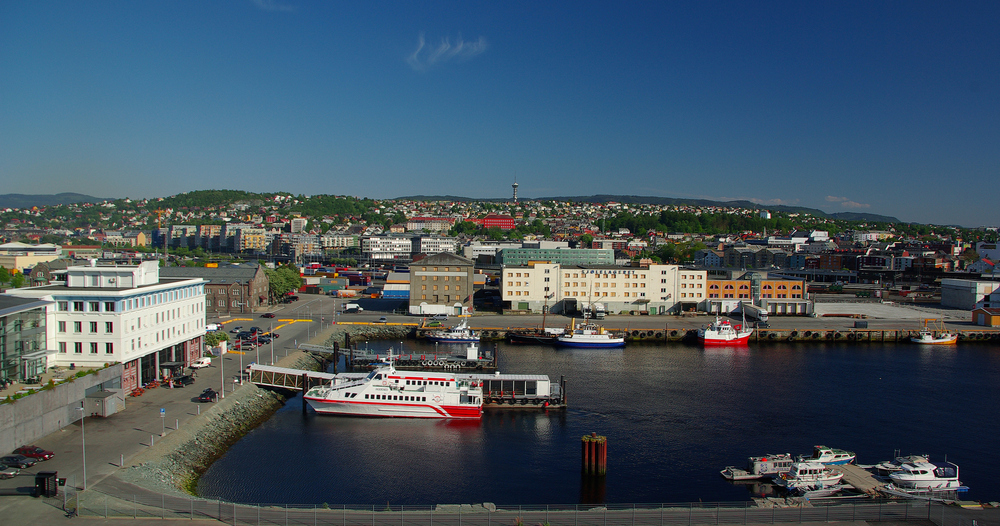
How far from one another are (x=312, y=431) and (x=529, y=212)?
6115 inches

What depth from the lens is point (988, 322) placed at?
108 feet

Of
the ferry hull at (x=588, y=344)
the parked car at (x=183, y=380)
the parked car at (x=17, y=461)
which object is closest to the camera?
the parked car at (x=17, y=461)

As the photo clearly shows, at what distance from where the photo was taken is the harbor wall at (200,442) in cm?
1145

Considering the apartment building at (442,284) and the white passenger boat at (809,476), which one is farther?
the apartment building at (442,284)

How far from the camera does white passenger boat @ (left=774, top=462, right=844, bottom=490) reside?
1242 cm

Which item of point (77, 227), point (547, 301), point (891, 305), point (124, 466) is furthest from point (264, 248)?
point (124, 466)

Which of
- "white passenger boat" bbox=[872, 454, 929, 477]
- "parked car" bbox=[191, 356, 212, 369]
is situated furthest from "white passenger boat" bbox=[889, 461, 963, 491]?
"parked car" bbox=[191, 356, 212, 369]

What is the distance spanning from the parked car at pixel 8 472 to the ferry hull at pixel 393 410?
7.31m

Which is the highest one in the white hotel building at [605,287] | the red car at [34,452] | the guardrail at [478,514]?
the white hotel building at [605,287]

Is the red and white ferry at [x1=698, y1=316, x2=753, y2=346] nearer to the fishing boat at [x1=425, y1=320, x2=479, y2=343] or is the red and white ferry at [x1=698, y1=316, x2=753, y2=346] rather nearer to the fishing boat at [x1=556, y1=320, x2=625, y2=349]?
the fishing boat at [x1=556, y1=320, x2=625, y2=349]

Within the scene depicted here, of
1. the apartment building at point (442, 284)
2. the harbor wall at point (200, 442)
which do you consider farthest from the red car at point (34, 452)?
the apartment building at point (442, 284)

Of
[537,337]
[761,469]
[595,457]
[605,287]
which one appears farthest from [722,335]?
[595,457]

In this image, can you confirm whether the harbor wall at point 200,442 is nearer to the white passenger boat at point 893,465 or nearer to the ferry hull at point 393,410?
the ferry hull at point 393,410

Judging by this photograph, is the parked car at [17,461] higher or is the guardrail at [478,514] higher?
the parked car at [17,461]
